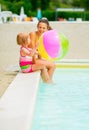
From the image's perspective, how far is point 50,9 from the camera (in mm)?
49781

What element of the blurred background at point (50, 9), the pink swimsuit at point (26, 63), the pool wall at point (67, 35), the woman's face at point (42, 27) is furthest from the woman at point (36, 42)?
the blurred background at point (50, 9)

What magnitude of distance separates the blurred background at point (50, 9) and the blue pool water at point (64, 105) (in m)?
6.95

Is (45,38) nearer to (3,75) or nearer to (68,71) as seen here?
(3,75)

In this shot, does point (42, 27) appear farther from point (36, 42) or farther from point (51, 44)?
point (51, 44)

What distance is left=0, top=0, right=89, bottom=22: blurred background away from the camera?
3048 cm

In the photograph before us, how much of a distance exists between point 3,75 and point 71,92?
1.95 metres

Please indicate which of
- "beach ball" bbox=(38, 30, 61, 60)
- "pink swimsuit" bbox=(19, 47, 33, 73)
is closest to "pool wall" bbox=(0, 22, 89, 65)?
"pink swimsuit" bbox=(19, 47, 33, 73)

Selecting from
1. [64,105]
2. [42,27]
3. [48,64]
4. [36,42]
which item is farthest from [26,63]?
[64,105]

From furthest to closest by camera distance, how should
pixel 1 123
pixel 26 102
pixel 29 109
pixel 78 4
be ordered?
pixel 78 4
pixel 26 102
pixel 29 109
pixel 1 123

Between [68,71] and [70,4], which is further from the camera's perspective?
[70,4]

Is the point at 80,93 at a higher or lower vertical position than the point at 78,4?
higher

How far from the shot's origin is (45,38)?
6.71m

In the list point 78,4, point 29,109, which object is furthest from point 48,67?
point 78,4

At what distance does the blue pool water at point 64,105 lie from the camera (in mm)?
4384
